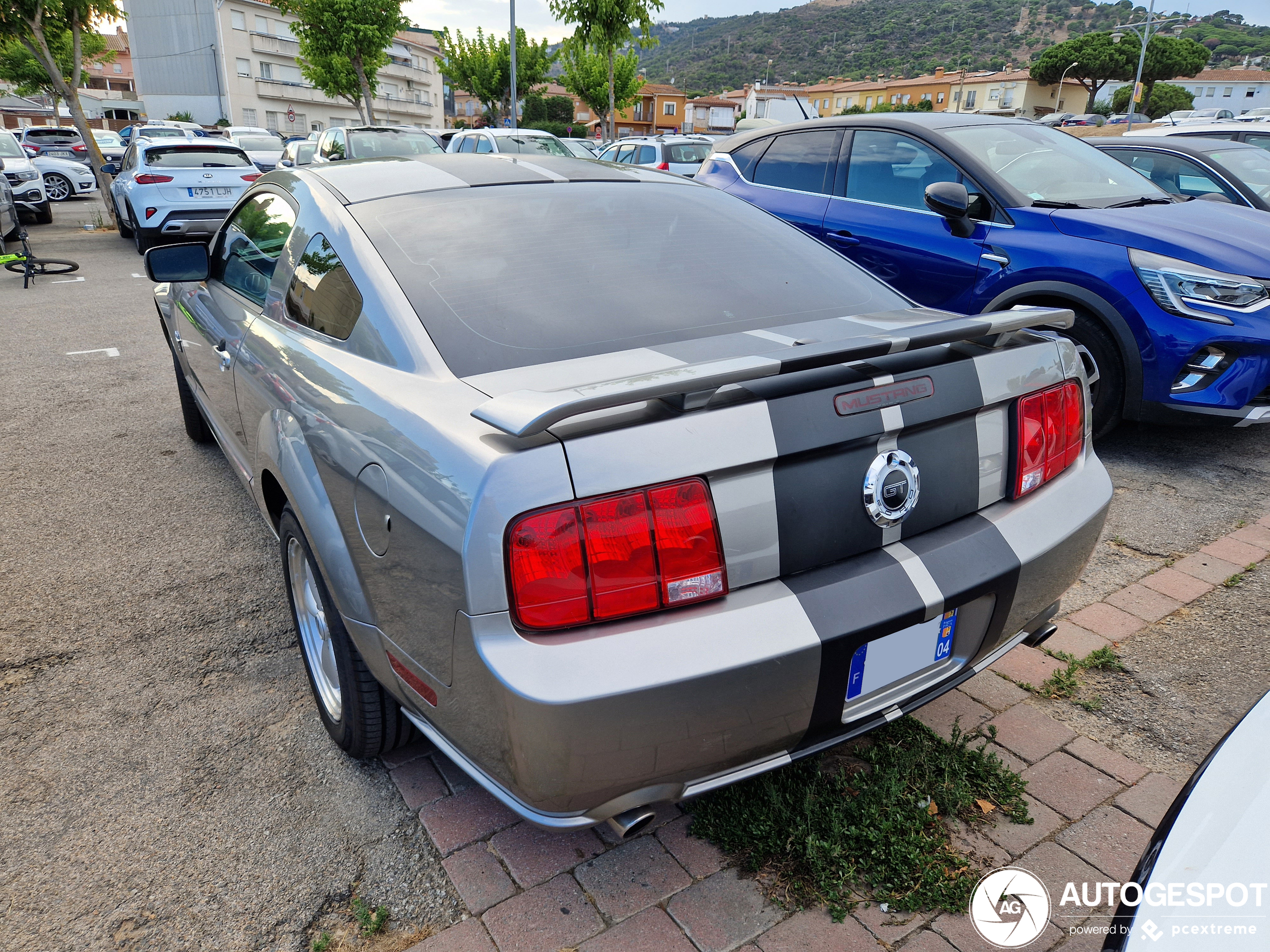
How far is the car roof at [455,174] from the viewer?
249cm

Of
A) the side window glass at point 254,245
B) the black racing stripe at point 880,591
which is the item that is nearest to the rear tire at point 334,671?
the side window glass at point 254,245

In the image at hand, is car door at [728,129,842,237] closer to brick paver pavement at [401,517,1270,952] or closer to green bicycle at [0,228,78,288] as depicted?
brick paver pavement at [401,517,1270,952]

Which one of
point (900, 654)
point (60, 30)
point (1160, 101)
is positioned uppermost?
point (1160, 101)

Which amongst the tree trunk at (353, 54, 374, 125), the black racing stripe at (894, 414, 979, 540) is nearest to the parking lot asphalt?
the black racing stripe at (894, 414, 979, 540)

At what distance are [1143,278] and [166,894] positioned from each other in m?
4.54

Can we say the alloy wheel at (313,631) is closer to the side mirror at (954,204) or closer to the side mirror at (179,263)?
Result: the side mirror at (179,263)

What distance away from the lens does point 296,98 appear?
58.5 meters

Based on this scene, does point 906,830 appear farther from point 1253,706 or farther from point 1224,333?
point 1224,333

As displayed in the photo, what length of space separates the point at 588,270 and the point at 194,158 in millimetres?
11094

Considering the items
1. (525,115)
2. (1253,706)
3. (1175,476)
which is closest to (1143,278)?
(1175,476)

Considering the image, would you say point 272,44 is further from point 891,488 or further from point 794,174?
point 891,488

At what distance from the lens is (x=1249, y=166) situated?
6629 millimetres

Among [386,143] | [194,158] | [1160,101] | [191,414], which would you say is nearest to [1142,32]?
[1160,101]

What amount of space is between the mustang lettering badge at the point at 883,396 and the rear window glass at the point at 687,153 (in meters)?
14.3
